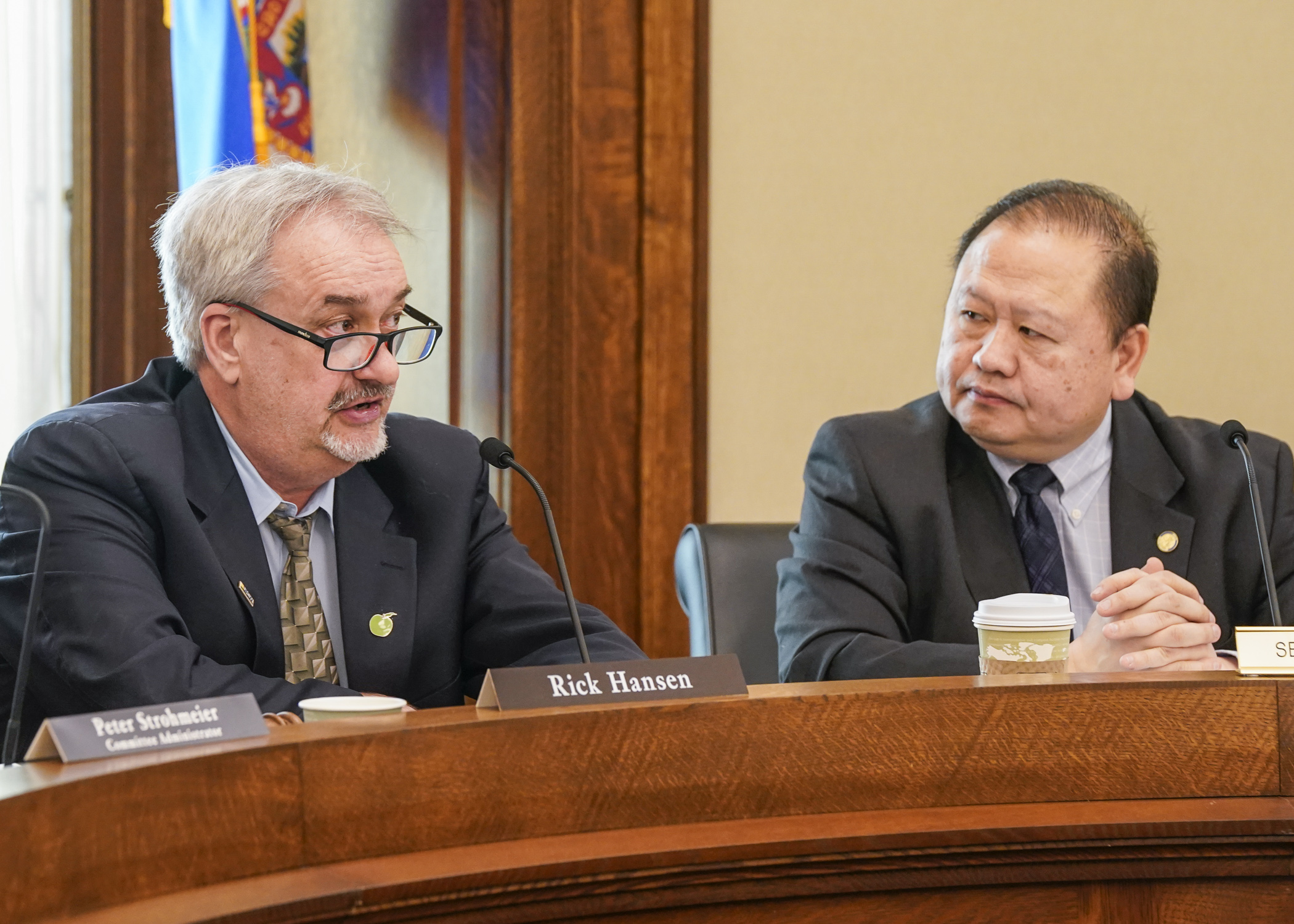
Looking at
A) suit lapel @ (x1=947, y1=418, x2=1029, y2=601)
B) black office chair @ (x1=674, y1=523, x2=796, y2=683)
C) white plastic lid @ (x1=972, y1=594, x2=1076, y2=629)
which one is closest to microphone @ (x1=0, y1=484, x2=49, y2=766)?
white plastic lid @ (x1=972, y1=594, x2=1076, y2=629)

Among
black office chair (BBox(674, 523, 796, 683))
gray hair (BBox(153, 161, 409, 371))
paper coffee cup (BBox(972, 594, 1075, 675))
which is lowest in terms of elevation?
black office chair (BBox(674, 523, 796, 683))

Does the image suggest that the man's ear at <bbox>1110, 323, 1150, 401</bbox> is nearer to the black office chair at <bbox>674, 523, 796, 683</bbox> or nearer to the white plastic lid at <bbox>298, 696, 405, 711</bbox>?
the black office chair at <bbox>674, 523, 796, 683</bbox>

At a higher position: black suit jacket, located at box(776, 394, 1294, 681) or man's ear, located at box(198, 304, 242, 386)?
man's ear, located at box(198, 304, 242, 386)

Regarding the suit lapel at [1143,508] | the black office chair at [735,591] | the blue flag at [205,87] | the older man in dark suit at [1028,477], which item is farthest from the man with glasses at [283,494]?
the blue flag at [205,87]

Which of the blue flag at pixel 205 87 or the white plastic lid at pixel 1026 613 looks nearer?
the white plastic lid at pixel 1026 613

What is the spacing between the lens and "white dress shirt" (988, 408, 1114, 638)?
82.7 inches

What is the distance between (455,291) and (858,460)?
1271 mm

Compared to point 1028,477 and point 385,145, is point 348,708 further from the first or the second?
point 385,145

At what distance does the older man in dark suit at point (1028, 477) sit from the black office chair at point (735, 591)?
11 centimetres

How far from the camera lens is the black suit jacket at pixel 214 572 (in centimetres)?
160

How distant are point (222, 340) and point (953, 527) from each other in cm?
109

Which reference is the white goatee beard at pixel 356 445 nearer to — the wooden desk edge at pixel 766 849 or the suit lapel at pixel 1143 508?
the wooden desk edge at pixel 766 849

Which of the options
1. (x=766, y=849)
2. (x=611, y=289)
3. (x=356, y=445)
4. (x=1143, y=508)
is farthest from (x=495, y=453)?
(x=611, y=289)

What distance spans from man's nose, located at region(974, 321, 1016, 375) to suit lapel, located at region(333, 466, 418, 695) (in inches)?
34.2
